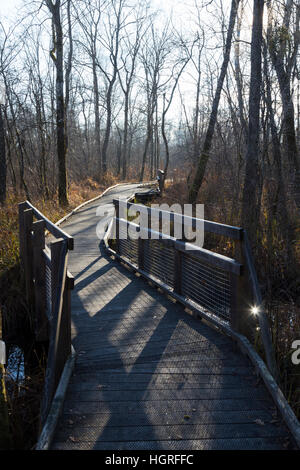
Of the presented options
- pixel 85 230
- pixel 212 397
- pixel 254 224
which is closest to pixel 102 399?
pixel 212 397

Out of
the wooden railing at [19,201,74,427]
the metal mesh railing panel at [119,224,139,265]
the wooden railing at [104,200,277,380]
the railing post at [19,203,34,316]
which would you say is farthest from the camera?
the metal mesh railing panel at [119,224,139,265]

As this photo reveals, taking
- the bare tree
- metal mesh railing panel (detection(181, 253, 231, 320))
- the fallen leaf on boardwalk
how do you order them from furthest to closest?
the bare tree → metal mesh railing panel (detection(181, 253, 231, 320)) → the fallen leaf on boardwalk

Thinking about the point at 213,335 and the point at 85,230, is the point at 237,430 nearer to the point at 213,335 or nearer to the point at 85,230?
the point at 213,335

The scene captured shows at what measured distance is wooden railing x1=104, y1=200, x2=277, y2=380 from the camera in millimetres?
3865

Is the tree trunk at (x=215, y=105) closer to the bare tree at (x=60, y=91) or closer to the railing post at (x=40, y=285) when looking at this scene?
the bare tree at (x=60, y=91)

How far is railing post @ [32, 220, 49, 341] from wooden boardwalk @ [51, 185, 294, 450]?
1.80ft

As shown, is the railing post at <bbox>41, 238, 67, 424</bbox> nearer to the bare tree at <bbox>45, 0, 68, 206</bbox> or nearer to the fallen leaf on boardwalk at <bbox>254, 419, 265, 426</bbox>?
the fallen leaf on boardwalk at <bbox>254, 419, 265, 426</bbox>

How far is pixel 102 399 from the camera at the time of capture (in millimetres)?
3252

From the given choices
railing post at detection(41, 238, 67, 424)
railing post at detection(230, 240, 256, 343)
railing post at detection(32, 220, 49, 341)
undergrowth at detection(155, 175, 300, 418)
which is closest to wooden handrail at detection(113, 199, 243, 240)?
railing post at detection(230, 240, 256, 343)

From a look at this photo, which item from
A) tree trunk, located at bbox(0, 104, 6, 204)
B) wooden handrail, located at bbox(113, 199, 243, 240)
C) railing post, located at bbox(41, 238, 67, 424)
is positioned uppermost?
tree trunk, located at bbox(0, 104, 6, 204)

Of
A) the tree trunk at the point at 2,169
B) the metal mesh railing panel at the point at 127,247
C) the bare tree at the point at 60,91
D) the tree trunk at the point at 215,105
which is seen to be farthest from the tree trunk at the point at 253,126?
the tree trunk at the point at 2,169

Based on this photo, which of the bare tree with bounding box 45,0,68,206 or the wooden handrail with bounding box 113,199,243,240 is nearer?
the wooden handrail with bounding box 113,199,243,240

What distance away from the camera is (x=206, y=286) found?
4844 mm

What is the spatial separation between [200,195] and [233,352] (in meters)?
10.5
